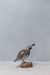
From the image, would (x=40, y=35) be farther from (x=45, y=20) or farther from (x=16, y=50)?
(x=16, y=50)

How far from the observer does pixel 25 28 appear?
54.9 inches

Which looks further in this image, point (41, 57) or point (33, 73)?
point (41, 57)

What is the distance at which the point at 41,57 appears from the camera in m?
1.39

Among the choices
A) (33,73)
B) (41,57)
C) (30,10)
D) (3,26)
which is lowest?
(33,73)

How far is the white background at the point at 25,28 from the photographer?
1.39 metres

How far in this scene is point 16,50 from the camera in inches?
54.7

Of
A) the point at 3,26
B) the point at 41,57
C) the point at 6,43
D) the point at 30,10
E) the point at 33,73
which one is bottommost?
the point at 33,73

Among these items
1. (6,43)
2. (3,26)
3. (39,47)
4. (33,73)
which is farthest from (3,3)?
(33,73)

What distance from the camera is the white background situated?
1.39 metres

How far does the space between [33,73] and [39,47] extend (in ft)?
1.47

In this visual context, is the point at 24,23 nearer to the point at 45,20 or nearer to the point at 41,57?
the point at 45,20

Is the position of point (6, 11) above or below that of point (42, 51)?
above

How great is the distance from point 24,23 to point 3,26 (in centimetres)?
22

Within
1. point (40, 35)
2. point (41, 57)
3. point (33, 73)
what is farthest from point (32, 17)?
point (33, 73)
